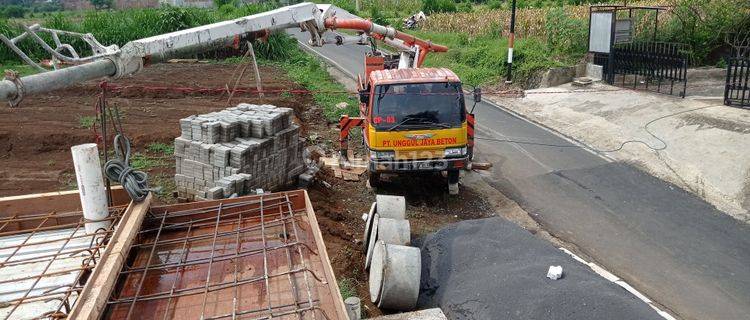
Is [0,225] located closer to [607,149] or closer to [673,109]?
[607,149]

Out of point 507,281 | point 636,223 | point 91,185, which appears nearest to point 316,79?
point 636,223

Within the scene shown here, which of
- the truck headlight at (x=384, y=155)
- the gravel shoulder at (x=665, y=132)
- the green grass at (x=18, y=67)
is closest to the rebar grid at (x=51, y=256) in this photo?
the truck headlight at (x=384, y=155)

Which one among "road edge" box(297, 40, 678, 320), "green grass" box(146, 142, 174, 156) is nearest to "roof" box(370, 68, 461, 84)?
"road edge" box(297, 40, 678, 320)

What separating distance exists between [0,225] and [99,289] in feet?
8.71

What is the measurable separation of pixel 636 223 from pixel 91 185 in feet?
29.3

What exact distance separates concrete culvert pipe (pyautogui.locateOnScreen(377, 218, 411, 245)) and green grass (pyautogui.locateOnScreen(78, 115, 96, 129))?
1151cm

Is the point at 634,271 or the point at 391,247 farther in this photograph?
the point at 634,271

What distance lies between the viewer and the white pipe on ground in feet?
19.1

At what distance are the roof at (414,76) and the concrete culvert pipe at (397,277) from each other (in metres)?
4.72

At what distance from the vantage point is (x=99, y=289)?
15.8 feet

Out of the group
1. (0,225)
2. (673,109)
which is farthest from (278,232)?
(673,109)

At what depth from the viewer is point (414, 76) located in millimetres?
11805

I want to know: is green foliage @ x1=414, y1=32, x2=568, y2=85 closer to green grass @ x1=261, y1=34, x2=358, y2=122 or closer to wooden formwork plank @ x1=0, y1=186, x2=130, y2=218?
green grass @ x1=261, y1=34, x2=358, y2=122

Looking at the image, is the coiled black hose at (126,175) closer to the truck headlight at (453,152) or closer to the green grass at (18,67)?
the truck headlight at (453,152)
